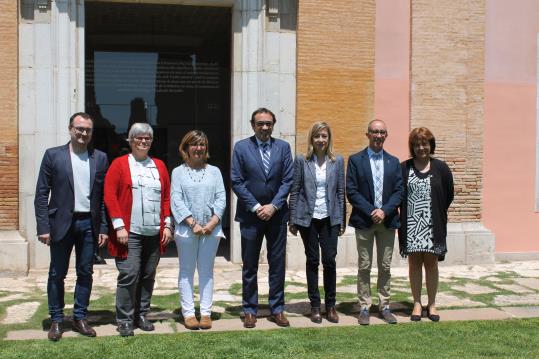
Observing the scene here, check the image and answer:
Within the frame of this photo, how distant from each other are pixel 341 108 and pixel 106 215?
5063mm

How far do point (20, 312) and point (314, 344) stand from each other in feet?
10.4

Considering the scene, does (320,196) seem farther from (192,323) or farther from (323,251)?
(192,323)

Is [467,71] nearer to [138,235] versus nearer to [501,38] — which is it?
[501,38]

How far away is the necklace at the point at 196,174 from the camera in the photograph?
5.92 m

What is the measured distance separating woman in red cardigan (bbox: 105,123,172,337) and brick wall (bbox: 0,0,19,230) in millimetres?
4117

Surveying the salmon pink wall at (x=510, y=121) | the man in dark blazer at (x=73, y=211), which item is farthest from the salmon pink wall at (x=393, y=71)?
the man in dark blazer at (x=73, y=211)

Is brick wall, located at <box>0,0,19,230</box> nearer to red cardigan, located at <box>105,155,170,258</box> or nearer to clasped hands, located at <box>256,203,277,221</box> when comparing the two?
red cardigan, located at <box>105,155,170,258</box>

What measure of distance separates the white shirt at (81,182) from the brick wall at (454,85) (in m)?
6.04

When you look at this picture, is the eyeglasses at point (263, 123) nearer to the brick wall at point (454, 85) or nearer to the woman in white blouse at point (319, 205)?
the woman in white blouse at point (319, 205)

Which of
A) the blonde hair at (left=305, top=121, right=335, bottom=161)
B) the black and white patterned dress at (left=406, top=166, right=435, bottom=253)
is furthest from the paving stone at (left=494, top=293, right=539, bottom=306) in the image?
the blonde hair at (left=305, top=121, right=335, bottom=161)

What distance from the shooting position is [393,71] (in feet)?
33.7

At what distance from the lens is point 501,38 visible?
10.7m

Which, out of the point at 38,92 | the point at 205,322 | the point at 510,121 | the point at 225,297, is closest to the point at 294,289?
the point at 225,297

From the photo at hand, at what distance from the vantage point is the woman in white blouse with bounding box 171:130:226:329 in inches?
231
